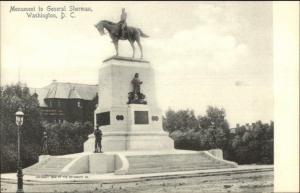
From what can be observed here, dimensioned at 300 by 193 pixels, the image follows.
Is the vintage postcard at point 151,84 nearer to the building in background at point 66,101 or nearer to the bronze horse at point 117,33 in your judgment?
the bronze horse at point 117,33

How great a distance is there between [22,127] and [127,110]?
3595 mm

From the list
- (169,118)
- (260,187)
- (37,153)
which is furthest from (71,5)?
(169,118)

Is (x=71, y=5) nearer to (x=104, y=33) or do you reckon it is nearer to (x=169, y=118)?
(x=104, y=33)

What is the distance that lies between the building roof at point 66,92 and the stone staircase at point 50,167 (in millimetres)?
2863

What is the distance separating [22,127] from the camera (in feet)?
57.0

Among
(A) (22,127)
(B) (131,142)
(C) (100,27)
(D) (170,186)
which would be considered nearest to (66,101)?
(A) (22,127)

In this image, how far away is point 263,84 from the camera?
12.9m

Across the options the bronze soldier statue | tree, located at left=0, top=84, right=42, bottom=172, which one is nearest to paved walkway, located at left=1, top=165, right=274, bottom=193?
tree, located at left=0, top=84, right=42, bottom=172

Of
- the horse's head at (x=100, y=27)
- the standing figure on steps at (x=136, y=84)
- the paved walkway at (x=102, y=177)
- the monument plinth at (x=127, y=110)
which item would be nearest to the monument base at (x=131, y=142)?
the monument plinth at (x=127, y=110)

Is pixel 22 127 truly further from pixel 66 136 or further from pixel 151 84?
pixel 151 84

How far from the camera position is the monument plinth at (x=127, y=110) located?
17.6m

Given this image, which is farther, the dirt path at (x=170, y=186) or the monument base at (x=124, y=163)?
the monument base at (x=124, y=163)

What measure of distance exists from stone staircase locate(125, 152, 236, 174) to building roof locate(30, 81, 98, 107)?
14.2 ft

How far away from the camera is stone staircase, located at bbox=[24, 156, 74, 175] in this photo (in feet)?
48.8
